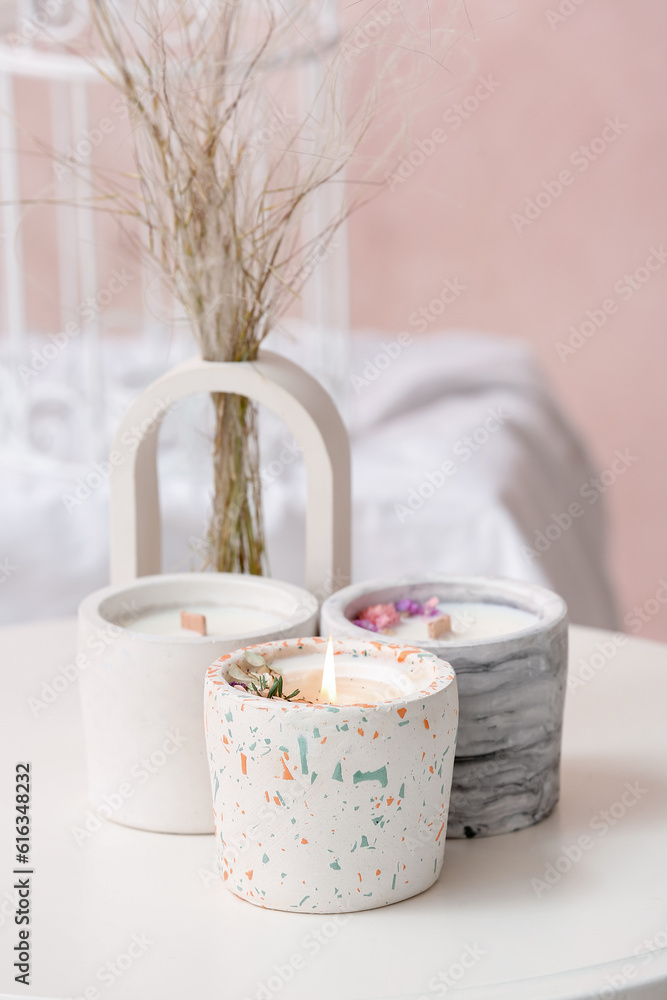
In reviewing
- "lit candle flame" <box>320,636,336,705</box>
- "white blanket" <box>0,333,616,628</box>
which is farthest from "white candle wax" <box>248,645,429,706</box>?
"white blanket" <box>0,333,616,628</box>

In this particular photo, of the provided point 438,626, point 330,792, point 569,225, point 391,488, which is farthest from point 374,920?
point 569,225

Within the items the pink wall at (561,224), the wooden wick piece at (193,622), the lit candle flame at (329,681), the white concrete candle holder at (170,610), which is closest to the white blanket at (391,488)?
the white concrete candle holder at (170,610)

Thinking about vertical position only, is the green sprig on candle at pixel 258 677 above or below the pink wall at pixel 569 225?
below

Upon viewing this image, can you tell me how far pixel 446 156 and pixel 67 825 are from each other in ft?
9.01

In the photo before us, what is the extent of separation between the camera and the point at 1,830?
2.06 feet

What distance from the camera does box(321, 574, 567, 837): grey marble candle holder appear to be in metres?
0.60

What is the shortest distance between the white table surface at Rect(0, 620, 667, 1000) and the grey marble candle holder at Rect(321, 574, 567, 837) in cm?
1

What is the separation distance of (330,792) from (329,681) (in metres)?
0.06

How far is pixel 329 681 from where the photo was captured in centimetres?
56

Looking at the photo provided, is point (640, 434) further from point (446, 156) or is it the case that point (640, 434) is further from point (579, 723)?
point (579, 723)

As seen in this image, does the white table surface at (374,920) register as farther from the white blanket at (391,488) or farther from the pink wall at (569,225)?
the pink wall at (569,225)

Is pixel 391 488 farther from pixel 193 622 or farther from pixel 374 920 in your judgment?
pixel 374 920

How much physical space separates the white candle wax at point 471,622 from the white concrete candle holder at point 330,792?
98mm

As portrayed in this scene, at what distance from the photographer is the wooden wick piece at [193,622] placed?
659 millimetres
